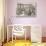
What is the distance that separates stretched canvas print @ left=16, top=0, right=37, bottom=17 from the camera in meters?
2.22

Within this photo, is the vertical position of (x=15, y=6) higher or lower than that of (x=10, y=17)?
higher

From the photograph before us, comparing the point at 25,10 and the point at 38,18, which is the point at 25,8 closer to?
the point at 25,10

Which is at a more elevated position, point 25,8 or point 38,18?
point 25,8

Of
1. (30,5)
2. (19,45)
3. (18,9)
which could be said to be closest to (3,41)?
(19,45)

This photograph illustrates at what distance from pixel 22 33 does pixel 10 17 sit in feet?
1.15

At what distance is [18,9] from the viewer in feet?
7.29

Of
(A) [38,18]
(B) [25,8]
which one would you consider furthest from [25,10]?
(A) [38,18]

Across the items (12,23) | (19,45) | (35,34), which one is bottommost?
(19,45)

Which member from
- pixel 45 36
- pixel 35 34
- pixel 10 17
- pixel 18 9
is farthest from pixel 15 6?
pixel 45 36

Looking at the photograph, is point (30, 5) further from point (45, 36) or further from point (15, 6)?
point (45, 36)

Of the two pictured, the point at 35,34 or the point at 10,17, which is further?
the point at 10,17

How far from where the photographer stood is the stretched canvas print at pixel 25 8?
2219 mm

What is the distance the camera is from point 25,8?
2223mm

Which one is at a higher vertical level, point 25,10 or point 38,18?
point 25,10
